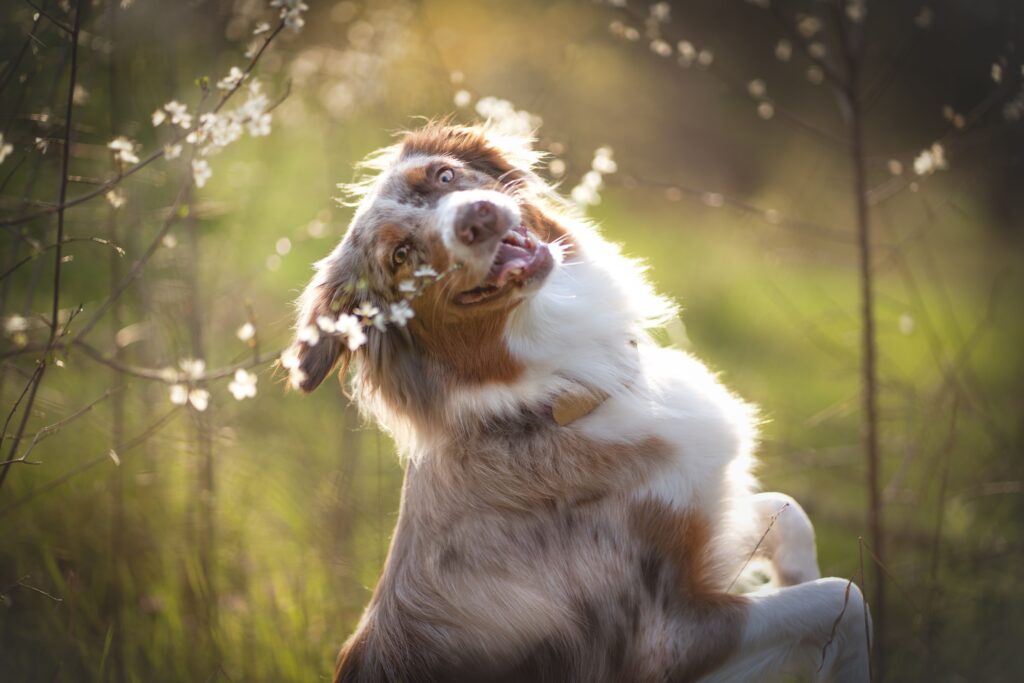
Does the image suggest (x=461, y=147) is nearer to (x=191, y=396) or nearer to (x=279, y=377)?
(x=191, y=396)

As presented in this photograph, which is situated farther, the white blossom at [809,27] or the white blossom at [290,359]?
the white blossom at [809,27]

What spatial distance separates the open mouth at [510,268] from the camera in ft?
9.48

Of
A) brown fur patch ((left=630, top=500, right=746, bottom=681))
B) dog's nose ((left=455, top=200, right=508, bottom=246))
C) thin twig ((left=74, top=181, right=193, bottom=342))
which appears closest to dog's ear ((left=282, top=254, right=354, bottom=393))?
dog's nose ((left=455, top=200, right=508, bottom=246))

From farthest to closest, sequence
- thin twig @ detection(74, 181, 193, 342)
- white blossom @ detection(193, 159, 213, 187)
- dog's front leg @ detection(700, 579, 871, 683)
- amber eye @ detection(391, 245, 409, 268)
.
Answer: amber eye @ detection(391, 245, 409, 268), white blossom @ detection(193, 159, 213, 187), dog's front leg @ detection(700, 579, 871, 683), thin twig @ detection(74, 181, 193, 342)

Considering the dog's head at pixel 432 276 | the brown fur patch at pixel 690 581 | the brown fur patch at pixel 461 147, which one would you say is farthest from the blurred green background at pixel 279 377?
the brown fur patch at pixel 690 581

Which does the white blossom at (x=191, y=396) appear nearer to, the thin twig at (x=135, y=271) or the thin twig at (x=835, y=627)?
the thin twig at (x=135, y=271)

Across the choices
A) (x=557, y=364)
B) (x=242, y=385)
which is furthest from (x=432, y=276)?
(x=242, y=385)

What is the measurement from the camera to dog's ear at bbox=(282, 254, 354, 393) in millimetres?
2441

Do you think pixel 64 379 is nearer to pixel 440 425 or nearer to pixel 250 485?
pixel 250 485

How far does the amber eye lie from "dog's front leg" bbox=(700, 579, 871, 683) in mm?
1603

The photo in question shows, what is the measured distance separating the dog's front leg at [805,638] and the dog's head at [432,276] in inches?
44.8

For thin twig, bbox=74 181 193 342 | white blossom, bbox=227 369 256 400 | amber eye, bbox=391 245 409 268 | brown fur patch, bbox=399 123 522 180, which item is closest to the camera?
white blossom, bbox=227 369 256 400

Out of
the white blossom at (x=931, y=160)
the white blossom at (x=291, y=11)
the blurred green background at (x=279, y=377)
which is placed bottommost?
the blurred green background at (x=279, y=377)

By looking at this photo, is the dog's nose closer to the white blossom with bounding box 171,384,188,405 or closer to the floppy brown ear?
the floppy brown ear
